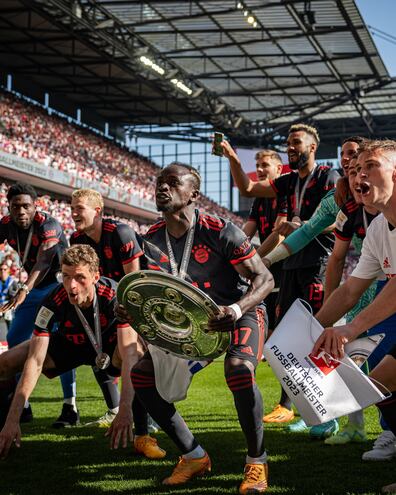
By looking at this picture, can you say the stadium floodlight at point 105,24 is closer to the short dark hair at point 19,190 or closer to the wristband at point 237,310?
the short dark hair at point 19,190

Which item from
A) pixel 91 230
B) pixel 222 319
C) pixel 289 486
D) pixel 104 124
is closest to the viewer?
pixel 222 319

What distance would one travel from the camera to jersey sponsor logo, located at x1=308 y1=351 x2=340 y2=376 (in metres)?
3.66

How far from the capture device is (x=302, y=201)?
21.1 feet

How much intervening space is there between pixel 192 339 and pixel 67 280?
5.15 ft

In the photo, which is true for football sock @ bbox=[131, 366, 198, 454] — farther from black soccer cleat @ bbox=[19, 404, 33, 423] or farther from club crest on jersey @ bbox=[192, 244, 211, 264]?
black soccer cleat @ bbox=[19, 404, 33, 423]

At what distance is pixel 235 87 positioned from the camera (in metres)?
38.1

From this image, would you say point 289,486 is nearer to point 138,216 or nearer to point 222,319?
point 222,319

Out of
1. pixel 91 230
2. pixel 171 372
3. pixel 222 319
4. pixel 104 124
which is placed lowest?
pixel 171 372

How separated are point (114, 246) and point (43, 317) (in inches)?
42.1

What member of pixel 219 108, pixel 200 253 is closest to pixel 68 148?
pixel 219 108

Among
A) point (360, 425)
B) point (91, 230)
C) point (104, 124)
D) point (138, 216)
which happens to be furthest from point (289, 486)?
point (104, 124)

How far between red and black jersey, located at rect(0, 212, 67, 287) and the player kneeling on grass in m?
1.56

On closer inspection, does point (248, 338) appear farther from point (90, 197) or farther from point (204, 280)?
point (90, 197)

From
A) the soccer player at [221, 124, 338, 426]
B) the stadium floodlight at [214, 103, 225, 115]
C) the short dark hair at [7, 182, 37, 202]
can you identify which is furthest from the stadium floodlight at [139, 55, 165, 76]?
the soccer player at [221, 124, 338, 426]
